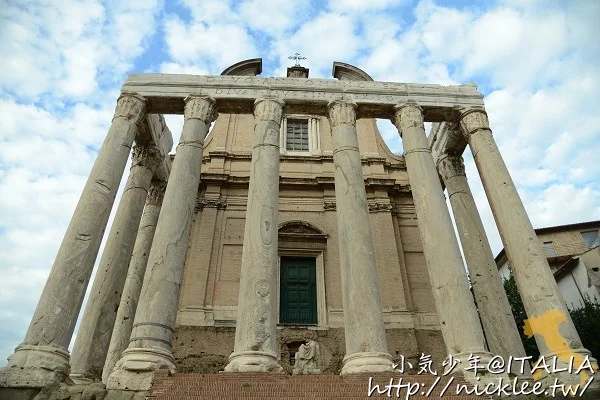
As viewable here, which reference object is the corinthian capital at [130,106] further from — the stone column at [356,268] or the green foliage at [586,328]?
the green foliage at [586,328]

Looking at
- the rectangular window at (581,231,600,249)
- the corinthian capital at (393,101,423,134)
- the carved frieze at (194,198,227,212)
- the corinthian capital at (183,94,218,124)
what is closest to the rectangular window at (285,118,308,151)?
the carved frieze at (194,198,227,212)

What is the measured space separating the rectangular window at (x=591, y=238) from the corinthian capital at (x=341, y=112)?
23474 millimetres

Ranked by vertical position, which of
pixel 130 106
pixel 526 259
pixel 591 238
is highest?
pixel 591 238

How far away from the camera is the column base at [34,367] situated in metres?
7.97

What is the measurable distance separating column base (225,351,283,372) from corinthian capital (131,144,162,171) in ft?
27.7

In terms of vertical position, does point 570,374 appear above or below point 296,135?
below

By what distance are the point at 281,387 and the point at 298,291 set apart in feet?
24.5

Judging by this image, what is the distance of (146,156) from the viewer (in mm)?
15156

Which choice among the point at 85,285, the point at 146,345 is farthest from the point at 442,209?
the point at 85,285

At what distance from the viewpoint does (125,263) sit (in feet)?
42.9

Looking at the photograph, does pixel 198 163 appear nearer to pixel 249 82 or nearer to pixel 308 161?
pixel 249 82

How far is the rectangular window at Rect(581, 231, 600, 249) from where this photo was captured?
28.8 metres

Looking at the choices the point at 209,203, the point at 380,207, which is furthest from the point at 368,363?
the point at 209,203

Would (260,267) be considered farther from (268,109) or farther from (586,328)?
(586,328)
